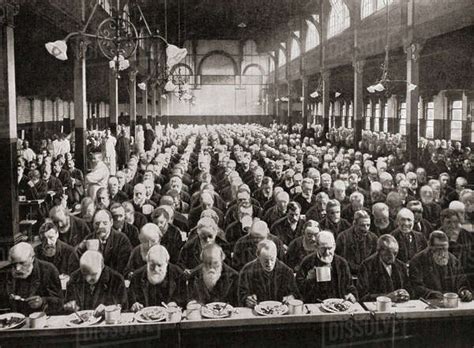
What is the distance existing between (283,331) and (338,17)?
→ 24.8m

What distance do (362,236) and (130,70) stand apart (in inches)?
626

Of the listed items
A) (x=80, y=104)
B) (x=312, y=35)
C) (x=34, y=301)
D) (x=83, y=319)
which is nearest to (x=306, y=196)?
(x=34, y=301)

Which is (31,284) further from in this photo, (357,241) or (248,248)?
(357,241)

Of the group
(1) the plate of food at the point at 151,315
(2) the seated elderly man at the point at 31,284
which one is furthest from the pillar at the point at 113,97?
(1) the plate of food at the point at 151,315

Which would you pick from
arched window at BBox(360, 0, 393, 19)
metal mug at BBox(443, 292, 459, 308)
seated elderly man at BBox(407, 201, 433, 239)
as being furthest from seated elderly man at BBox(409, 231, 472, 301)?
arched window at BBox(360, 0, 393, 19)

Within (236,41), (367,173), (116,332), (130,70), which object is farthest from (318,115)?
(116,332)

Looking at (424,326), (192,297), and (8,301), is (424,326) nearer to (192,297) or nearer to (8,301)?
(192,297)

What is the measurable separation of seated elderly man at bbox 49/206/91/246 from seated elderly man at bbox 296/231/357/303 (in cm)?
351

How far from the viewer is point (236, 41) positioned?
158 feet

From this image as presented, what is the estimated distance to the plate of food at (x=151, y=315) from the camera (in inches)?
203

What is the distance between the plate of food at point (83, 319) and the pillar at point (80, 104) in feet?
28.4

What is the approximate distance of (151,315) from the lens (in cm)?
523

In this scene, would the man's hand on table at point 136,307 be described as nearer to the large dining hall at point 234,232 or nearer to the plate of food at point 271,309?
the large dining hall at point 234,232

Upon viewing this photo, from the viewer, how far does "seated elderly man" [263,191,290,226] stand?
8.73 m
